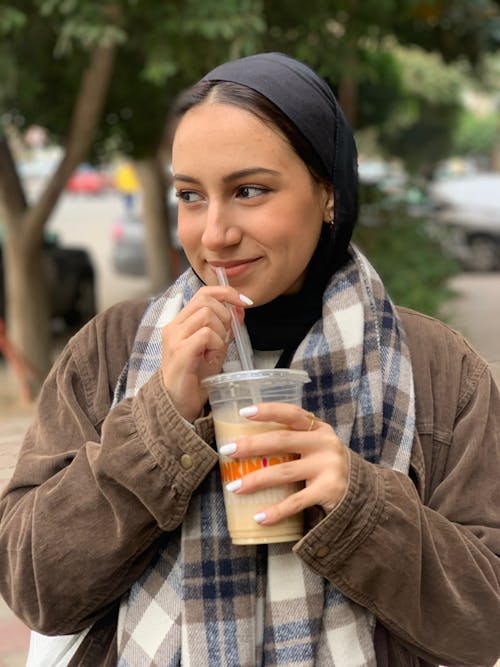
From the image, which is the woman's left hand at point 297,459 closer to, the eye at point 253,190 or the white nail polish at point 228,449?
the white nail polish at point 228,449

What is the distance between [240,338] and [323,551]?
0.35m

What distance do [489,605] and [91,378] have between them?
74 centimetres

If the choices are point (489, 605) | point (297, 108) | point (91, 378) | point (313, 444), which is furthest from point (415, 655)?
point (297, 108)

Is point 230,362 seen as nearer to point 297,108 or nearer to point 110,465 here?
point 110,465

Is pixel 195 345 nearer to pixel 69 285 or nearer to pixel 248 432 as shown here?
pixel 248 432

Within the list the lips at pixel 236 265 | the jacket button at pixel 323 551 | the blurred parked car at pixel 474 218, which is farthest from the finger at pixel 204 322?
the blurred parked car at pixel 474 218

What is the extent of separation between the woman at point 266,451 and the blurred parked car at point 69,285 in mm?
12038

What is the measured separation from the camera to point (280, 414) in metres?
1.41

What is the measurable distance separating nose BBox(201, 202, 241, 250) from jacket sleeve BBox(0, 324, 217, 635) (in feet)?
0.75

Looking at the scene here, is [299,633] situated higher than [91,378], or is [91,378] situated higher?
[91,378]

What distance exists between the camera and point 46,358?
33.5ft

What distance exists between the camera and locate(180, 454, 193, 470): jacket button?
150 centimetres

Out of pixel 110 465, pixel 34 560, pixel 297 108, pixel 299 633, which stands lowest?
pixel 299 633

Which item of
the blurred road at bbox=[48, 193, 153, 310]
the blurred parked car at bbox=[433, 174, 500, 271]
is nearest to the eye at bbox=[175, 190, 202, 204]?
the blurred road at bbox=[48, 193, 153, 310]
